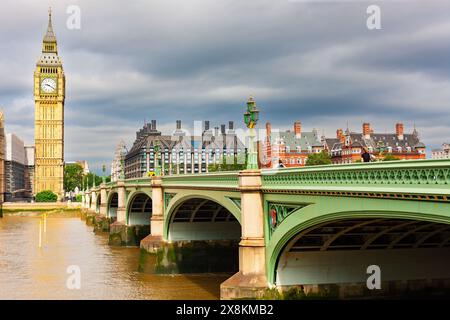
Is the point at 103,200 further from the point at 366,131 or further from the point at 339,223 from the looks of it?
the point at 339,223

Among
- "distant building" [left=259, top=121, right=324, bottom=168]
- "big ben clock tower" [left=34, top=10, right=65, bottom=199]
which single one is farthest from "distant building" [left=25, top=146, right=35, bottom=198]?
"distant building" [left=259, top=121, right=324, bottom=168]

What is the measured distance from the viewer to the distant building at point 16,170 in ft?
474

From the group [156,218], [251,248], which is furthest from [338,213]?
[156,218]

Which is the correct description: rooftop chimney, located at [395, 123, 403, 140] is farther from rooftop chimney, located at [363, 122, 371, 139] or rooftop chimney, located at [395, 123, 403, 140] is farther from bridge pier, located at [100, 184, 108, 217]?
bridge pier, located at [100, 184, 108, 217]

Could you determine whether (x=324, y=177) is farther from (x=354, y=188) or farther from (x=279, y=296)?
(x=279, y=296)

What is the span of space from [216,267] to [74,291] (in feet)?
29.0

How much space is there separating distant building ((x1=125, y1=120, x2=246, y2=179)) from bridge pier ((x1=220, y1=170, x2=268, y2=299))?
380 ft

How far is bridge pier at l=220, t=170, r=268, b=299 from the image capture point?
1956cm

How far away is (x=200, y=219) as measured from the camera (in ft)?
119

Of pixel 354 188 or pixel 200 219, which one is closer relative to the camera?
pixel 354 188

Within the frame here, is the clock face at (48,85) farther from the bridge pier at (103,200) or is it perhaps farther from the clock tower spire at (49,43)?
the bridge pier at (103,200)

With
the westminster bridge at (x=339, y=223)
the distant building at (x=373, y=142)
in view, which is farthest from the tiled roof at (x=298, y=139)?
the westminster bridge at (x=339, y=223)

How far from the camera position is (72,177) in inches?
6673
